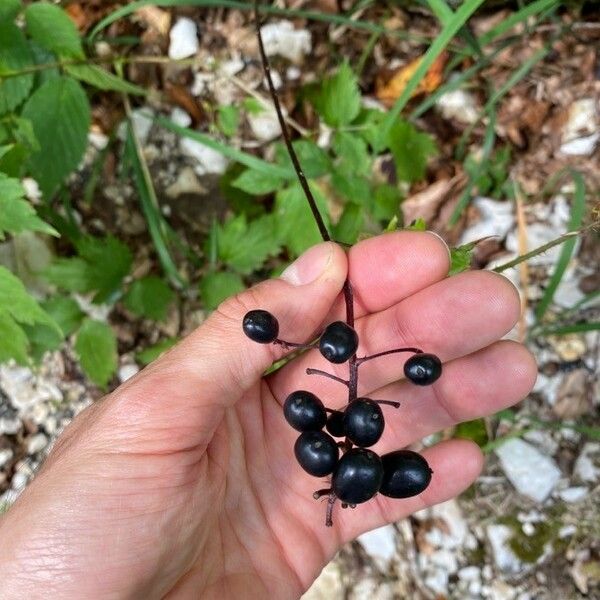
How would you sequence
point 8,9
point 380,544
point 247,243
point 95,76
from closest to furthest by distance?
point 8,9
point 95,76
point 247,243
point 380,544

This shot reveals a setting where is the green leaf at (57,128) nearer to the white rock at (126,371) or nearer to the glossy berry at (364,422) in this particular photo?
the white rock at (126,371)

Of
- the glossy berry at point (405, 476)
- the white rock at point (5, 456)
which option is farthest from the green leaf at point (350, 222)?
the white rock at point (5, 456)

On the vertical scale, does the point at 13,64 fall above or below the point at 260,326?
above

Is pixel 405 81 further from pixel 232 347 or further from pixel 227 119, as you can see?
pixel 232 347

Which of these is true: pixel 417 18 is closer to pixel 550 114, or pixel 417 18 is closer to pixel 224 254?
pixel 550 114

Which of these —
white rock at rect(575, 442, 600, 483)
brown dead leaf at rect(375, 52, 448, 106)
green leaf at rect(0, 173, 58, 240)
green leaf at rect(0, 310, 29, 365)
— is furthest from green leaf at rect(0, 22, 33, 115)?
white rock at rect(575, 442, 600, 483)

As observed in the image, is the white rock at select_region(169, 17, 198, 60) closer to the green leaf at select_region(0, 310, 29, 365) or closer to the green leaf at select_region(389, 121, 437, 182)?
the green leaf at select_region(389, 121, 437, 182)

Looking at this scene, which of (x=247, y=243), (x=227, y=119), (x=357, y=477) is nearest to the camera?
(x=357, y=477)

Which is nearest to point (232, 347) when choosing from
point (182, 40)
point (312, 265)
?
point (312, 265)
